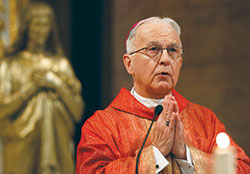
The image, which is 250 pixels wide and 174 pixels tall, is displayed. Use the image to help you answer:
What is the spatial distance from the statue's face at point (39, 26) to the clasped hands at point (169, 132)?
462 centimetres

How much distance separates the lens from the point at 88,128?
3070 millimetres

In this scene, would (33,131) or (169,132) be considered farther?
(33,131)

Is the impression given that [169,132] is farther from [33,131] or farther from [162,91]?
[33,131]

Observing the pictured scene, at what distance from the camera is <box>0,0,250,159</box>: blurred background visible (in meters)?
7.08

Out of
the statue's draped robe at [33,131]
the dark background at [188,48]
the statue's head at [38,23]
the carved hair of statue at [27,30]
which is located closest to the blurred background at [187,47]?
the dark background at [188,48]

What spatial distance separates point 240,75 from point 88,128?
434cm

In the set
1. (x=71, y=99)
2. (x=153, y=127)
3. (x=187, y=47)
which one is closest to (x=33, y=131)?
(x=71, y=99)

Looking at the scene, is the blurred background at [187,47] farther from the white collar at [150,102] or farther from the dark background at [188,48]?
the white collar at [150,102]

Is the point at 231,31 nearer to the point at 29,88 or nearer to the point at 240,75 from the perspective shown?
the point at 240,75

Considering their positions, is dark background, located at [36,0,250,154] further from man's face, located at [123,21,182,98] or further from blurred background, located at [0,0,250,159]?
man's face, located at [123,21,182,98]

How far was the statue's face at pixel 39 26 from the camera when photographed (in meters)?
7.29

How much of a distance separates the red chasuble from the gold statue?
401cm

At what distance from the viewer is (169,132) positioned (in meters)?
2.87

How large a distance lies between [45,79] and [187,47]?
186 cm
